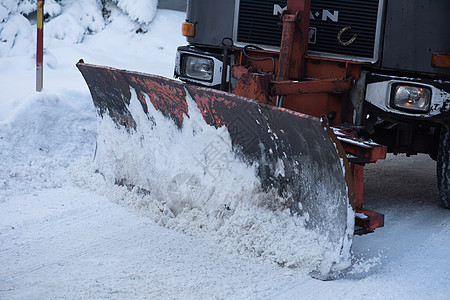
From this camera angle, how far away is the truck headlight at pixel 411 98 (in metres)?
3.50

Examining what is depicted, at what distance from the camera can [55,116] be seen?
5.34 m

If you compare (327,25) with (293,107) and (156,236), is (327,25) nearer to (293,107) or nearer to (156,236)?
(293,107)

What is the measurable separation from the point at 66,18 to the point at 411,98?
766cm

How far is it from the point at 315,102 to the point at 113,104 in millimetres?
1434

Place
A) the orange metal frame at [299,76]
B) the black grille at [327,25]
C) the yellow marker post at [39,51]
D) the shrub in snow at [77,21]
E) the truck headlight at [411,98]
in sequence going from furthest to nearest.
Answer: 1. the shrub in snow at [77,21]
2. the yellow marker post at [39,51]
3. the black grille at [327,25]
4. the truck headlight at [411,98]
5. the orange metal frame at [299,76]

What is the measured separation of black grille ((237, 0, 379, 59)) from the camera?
3.80 meters

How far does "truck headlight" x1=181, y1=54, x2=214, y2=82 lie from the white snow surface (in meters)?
0.93

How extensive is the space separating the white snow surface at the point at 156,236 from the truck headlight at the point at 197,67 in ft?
3.04

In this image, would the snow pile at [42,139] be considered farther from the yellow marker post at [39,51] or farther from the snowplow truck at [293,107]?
the snowplow truck at [293,107]

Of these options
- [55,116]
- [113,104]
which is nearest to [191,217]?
[113,104]

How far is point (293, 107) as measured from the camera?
12.6 feet

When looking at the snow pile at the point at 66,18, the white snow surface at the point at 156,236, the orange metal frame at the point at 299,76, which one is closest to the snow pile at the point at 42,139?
the white snow surface at the point at 156,236

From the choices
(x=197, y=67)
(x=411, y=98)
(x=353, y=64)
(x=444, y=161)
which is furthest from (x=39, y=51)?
(x=444, y=161)

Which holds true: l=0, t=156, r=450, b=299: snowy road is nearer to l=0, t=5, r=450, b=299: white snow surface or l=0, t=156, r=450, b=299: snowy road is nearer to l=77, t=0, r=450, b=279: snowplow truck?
l=0, t=5, r=450, b=299: white snow surface
